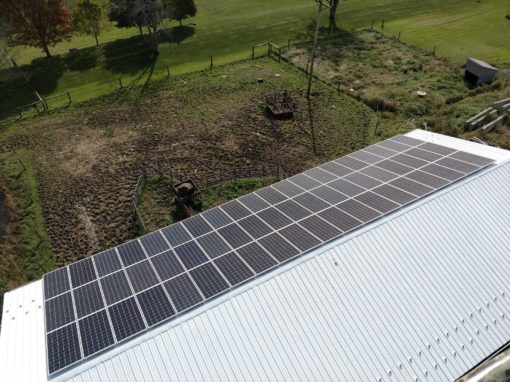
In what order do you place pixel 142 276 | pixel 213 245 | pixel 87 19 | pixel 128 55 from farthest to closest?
pixel 87 19 < pixel 128 55 < pixel 213 245 < pixel 142 276

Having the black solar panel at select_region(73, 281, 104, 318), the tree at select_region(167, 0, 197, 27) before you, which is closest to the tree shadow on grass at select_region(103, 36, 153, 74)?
the tree at select_region(167, 0, 197, 27)

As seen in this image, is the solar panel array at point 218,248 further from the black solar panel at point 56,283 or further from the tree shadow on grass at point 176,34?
the tree shadow on grass at point 176,34

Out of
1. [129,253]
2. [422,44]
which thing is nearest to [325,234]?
[129,253]

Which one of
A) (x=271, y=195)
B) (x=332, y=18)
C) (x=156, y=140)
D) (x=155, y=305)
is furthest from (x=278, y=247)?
(x=332, y=18)

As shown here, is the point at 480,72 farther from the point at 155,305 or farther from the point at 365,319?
the point at 155,305

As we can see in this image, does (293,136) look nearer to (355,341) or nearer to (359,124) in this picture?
(359,124)

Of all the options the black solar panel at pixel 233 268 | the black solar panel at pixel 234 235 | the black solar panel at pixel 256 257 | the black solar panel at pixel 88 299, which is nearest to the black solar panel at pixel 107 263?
the black solar panel at pixel 88 299

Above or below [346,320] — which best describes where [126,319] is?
above
